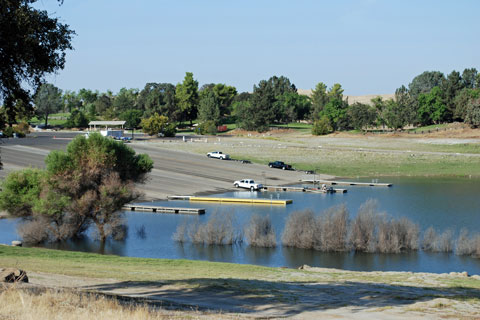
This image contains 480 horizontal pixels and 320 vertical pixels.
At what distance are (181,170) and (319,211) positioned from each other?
122 feet

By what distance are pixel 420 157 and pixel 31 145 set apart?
228 feet

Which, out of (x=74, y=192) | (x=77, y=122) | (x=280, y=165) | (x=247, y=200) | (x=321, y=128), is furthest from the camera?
(x=77, y=122)

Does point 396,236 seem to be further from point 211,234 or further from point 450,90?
point 450,90

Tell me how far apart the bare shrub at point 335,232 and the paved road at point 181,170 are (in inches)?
1296

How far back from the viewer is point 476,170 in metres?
96.0

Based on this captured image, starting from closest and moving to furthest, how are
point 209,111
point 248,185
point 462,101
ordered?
point 248,185 < point 462,101 < point 209,111

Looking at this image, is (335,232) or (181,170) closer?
(335,232)

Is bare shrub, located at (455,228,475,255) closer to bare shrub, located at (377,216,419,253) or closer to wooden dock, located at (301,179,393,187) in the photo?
bare shrub, located at (377,216,419,253)

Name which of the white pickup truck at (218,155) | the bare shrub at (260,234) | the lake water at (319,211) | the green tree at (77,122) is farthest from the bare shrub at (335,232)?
the green tree at (77,122)

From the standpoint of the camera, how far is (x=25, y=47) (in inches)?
715

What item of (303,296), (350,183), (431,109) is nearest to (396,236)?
(303,296)

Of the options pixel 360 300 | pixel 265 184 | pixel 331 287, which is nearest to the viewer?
pixel 360 300

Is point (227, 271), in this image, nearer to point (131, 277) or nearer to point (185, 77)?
point (131, 277)

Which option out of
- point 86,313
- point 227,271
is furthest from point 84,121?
point 86,313
